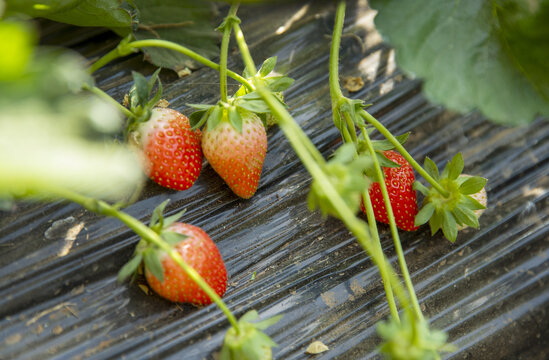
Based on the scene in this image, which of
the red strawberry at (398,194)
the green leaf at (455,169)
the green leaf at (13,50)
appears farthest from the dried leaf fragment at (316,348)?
the green leaf at (13,50)

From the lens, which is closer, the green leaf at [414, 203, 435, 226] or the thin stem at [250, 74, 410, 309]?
the thin stem at [250, 74, 410, 309]

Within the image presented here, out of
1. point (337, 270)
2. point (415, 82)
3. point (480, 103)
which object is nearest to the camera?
point (480, 103)

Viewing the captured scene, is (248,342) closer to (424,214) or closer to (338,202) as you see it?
(338,202)

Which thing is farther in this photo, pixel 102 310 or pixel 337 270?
pixel 337 270

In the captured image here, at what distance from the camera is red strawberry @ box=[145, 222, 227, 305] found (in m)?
0.65

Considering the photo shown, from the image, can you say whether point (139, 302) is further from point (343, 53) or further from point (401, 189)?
point (343, 53)

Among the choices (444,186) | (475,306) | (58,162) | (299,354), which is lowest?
(475,306)

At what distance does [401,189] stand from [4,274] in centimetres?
63

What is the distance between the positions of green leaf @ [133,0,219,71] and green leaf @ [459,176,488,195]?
54cm

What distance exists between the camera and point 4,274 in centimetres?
72

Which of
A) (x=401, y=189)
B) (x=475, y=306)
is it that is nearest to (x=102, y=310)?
(x=401, y=189)

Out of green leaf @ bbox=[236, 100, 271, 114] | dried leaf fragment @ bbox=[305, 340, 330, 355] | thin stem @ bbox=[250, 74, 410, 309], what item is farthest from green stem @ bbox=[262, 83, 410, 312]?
dried leaf fragment @ bbox=[305, 340, 330, 355]

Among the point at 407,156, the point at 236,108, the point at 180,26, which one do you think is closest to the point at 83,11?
the point at 180,26

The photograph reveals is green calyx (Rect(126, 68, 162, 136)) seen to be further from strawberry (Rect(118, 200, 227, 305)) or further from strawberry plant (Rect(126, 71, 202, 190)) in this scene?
strawberry (Rect(118, 200, 227, 305))
